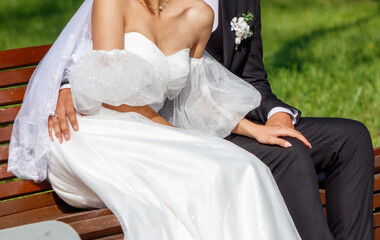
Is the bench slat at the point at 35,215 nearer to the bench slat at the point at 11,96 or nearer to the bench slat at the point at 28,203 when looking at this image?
the bench slat at the point at 28,203

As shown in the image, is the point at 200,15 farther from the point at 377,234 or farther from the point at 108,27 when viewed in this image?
the point at 377,234

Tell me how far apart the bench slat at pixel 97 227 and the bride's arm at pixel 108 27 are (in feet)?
1.96

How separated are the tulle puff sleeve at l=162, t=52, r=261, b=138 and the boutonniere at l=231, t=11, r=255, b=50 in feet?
0.85

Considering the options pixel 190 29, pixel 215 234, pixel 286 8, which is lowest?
pixel 286 8

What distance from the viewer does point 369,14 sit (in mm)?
8633

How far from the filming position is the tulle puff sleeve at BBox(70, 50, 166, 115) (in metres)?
→ 2.91

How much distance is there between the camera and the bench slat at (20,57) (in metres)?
3.55

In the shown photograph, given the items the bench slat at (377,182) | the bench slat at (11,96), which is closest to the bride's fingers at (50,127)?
the bench slat at (11,96)

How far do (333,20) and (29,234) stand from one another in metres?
6.77

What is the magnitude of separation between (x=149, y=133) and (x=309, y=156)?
74 centimetres

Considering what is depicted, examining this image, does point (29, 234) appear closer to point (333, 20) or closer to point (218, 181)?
point (218, 181)

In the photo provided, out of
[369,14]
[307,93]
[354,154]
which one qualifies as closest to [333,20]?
[369,14]

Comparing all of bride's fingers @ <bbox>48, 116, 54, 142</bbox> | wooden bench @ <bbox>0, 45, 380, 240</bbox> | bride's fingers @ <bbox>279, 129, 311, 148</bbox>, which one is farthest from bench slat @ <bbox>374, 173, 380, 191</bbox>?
bride's fingers @ <bbox>48, 116, 54, 142</bbox>

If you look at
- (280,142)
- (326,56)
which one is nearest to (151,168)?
(280,142)
